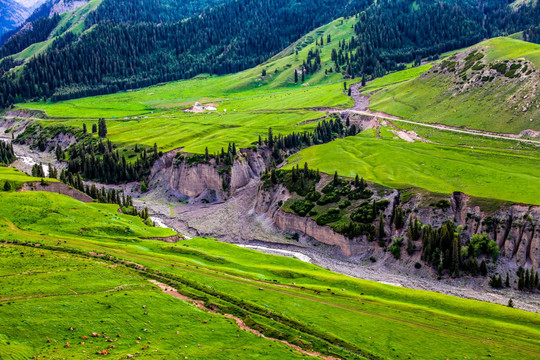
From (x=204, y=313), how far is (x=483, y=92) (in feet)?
478

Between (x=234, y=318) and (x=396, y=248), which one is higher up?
(x=234, y=318)

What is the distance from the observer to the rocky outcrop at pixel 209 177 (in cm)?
14925

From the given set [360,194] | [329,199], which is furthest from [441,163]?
[329,199]

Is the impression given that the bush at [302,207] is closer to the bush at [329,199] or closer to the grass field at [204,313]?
the bush at [329,199]

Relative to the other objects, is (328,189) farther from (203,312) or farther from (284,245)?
(203,312)

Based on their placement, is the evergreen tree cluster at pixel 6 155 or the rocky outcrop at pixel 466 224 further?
the evergreen tree cluster at pixel 6 155

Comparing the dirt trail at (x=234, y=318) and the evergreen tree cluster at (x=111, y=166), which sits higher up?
the evergreen tree cluster at (x=111, y=166)

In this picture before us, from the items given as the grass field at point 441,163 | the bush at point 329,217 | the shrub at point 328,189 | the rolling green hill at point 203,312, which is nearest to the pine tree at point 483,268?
the grass field at point 441,163

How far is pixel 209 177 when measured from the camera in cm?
15125

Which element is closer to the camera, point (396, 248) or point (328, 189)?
point (396, 248)

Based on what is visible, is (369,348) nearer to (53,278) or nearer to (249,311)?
(249,311)

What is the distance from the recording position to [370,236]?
9869 centimetres

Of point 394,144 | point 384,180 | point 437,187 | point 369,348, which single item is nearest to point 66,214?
point 369,348

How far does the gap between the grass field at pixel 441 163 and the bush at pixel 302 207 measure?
14.2 m
